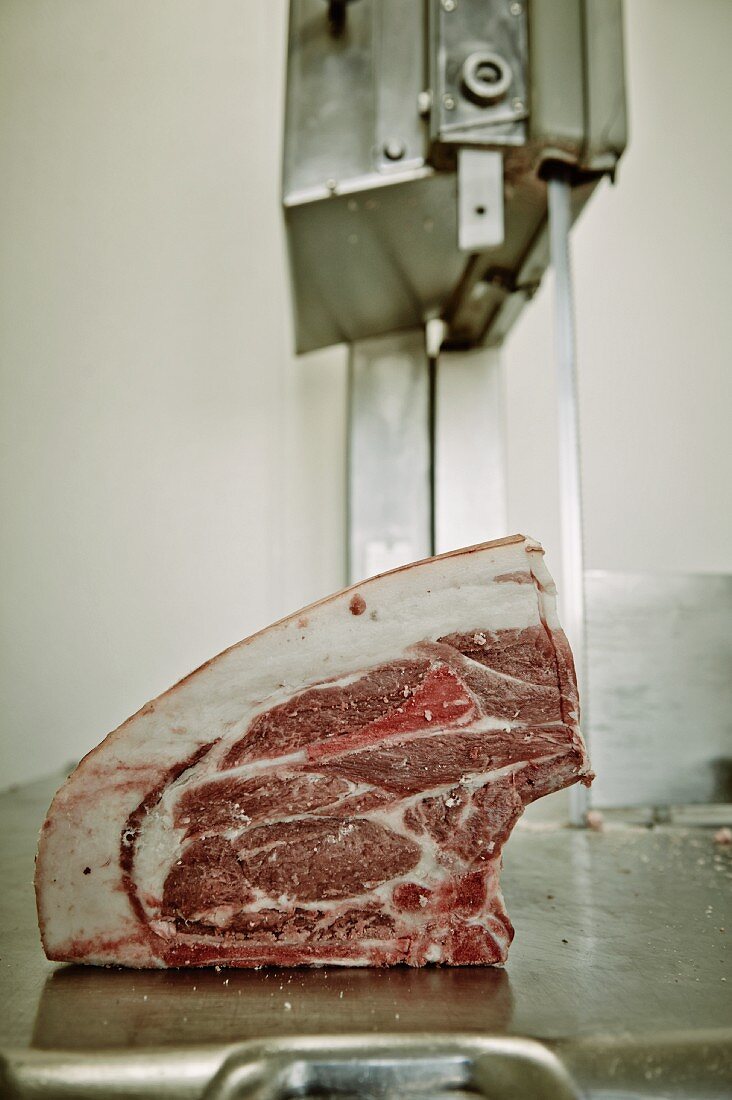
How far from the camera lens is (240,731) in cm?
93

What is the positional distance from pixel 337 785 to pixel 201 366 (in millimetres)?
2240

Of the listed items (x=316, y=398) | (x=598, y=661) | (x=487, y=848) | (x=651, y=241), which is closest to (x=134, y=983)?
(x=487, y=848)

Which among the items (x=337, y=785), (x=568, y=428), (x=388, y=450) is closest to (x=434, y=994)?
(x=337, y=785)

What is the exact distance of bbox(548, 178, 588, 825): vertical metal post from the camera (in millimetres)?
1694

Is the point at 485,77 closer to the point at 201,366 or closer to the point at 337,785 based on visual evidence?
the point at 337,785

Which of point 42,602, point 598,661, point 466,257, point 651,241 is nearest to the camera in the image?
point 466,257

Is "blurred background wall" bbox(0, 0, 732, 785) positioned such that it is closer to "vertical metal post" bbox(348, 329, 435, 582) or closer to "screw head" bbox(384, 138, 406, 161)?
"vertical metal post" bbox(348, 329, 435, 582)

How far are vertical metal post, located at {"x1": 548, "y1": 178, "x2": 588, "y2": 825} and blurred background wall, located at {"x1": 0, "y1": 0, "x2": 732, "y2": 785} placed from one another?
3.46 feet

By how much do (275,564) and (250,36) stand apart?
196 cm

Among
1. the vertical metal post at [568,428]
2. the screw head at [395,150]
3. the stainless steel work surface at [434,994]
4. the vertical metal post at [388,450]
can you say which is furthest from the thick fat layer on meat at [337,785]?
the vertical metal post at [388,450]

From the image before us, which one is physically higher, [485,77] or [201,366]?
[485,77]

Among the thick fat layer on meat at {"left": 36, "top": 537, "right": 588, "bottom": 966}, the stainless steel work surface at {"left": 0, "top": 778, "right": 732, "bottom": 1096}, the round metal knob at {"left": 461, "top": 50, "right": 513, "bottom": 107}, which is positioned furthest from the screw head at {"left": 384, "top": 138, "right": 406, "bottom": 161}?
the stainless steel work surface at {"left": 0, "top": 778, "right": 732, "bottom": 1096}

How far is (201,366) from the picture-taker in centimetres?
291

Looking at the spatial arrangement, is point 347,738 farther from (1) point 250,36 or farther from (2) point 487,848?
(1) point 250,36
